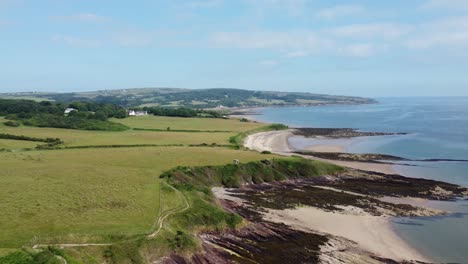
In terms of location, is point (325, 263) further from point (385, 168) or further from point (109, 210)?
point (385, 168)

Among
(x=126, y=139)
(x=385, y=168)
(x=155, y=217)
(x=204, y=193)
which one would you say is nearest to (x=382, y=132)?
(x=385, y=168)

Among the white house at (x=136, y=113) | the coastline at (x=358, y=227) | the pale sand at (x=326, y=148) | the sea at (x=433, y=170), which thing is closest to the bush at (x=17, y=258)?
the coastline at (x=358, y=227)

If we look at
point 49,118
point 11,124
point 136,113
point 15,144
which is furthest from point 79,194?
point 136,113

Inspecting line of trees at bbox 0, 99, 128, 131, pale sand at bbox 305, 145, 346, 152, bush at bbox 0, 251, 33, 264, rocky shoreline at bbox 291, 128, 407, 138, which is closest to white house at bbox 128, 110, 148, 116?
line of trees at bbox 0, 99, 128, 131

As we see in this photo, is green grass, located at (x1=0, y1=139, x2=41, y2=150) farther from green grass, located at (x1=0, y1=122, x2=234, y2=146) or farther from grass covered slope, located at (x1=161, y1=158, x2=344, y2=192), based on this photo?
grass covered slope, located at (x1=161, y1=158, x2=344, y2=192)

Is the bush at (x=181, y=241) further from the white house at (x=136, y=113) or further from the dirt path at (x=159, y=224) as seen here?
the white house at (x=136, y=113)

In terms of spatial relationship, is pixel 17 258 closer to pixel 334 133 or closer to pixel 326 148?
pixel 326 148
